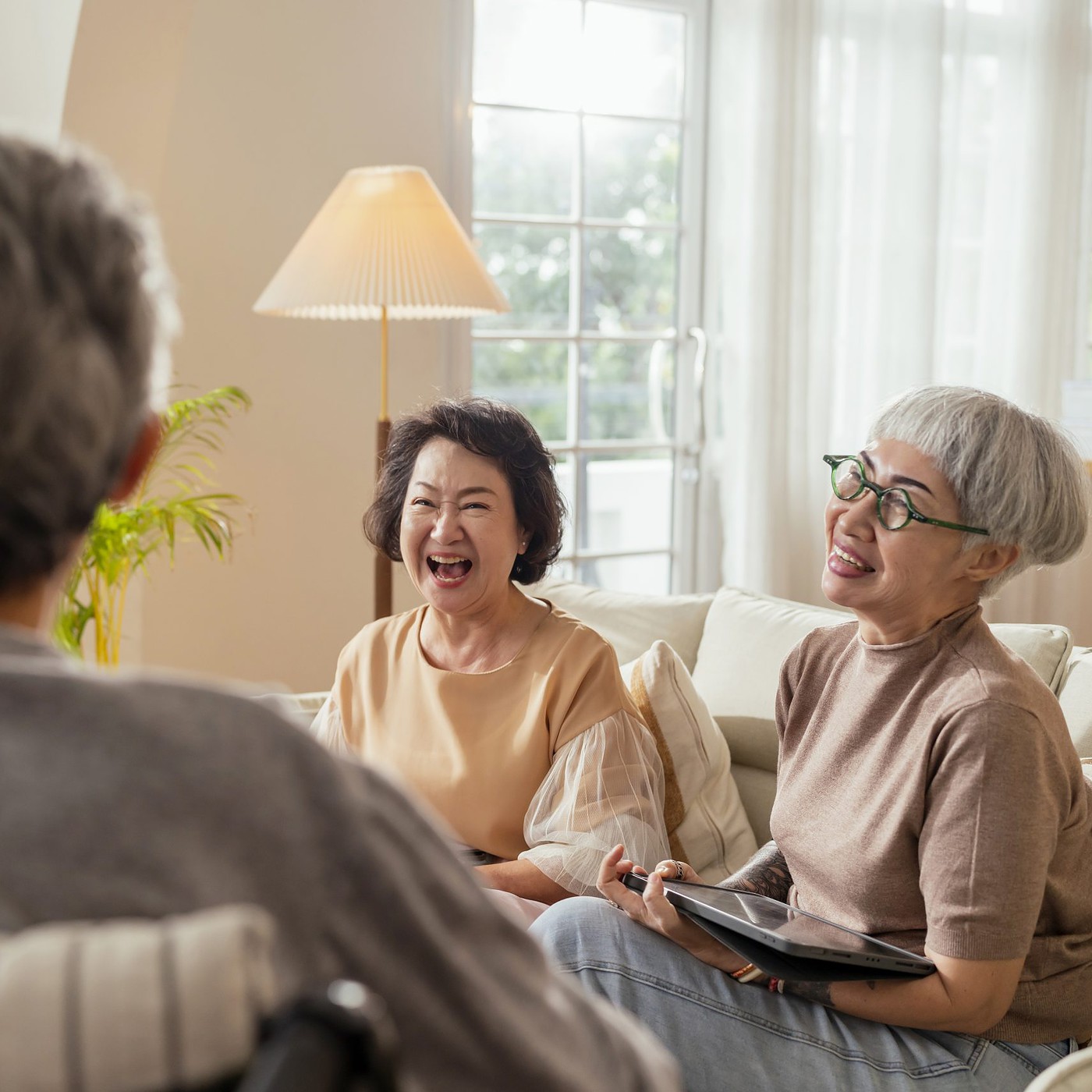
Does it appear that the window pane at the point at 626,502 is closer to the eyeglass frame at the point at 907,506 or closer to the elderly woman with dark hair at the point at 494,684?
the elderly woman with dark hair at the point at 494,684

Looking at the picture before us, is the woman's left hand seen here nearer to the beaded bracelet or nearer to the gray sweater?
the beaded bracelet

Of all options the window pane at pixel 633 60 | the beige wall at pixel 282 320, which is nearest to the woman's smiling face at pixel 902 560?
the beige wall at pixel 282 320

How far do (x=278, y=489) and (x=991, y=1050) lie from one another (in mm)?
2391

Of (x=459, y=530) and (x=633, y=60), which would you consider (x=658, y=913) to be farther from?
(x=633, y=60)

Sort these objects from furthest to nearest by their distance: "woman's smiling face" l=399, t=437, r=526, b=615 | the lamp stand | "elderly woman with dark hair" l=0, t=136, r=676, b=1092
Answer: the lamp stand → "woman's smiling face" l=399, t=437, r=526, b=615 → "elderly woman with dark hair" l=0, t=136, r=676, b=1092

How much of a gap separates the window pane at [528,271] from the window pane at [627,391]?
0.17 m

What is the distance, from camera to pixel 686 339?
3967 millimetres

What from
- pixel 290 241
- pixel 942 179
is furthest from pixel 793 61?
pixel 290 241

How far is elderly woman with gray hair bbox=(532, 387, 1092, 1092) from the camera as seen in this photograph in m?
1.27

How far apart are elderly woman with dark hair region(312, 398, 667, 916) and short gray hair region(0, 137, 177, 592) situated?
4.09 ft

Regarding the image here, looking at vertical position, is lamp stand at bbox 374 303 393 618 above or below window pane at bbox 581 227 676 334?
below

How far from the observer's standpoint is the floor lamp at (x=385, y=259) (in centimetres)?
263

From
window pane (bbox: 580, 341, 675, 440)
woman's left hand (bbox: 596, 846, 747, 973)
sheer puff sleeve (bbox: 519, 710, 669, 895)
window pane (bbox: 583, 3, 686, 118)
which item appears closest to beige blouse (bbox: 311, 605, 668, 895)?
sheer puff sleeve (bbox: 519, 710, 669, 895)

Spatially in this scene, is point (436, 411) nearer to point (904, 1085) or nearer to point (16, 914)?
point (904, 1085)
